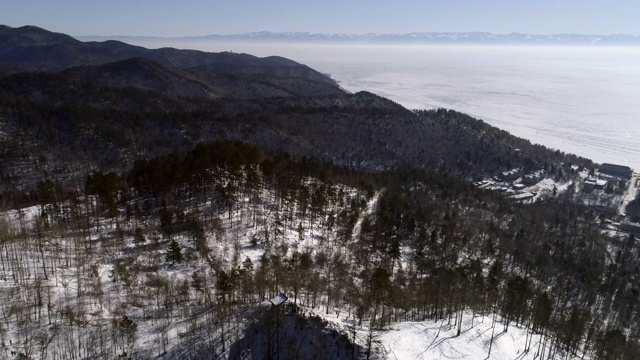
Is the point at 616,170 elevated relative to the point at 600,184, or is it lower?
elevated

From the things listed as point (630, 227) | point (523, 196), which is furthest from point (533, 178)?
point (630, 227)

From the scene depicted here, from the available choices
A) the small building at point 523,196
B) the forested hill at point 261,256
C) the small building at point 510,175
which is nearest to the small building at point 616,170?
the small building at point 510,175

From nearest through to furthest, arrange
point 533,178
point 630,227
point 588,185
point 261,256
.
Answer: point 261,256 → point 630,227 → point 588,185 → point 533,178

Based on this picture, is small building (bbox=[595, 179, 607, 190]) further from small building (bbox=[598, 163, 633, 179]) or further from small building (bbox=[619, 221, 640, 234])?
small building (bbox=[619, 221, 640, 234])

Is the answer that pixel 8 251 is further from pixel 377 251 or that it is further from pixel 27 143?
pixel 27 143

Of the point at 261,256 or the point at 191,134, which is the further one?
the point at 191,134

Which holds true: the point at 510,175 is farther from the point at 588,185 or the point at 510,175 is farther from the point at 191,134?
the point at 191,134

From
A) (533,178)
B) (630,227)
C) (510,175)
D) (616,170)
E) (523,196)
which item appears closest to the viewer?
(630,227)

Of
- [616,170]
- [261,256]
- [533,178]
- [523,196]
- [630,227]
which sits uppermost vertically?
[261,256]

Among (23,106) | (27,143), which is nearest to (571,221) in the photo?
(27,143)
